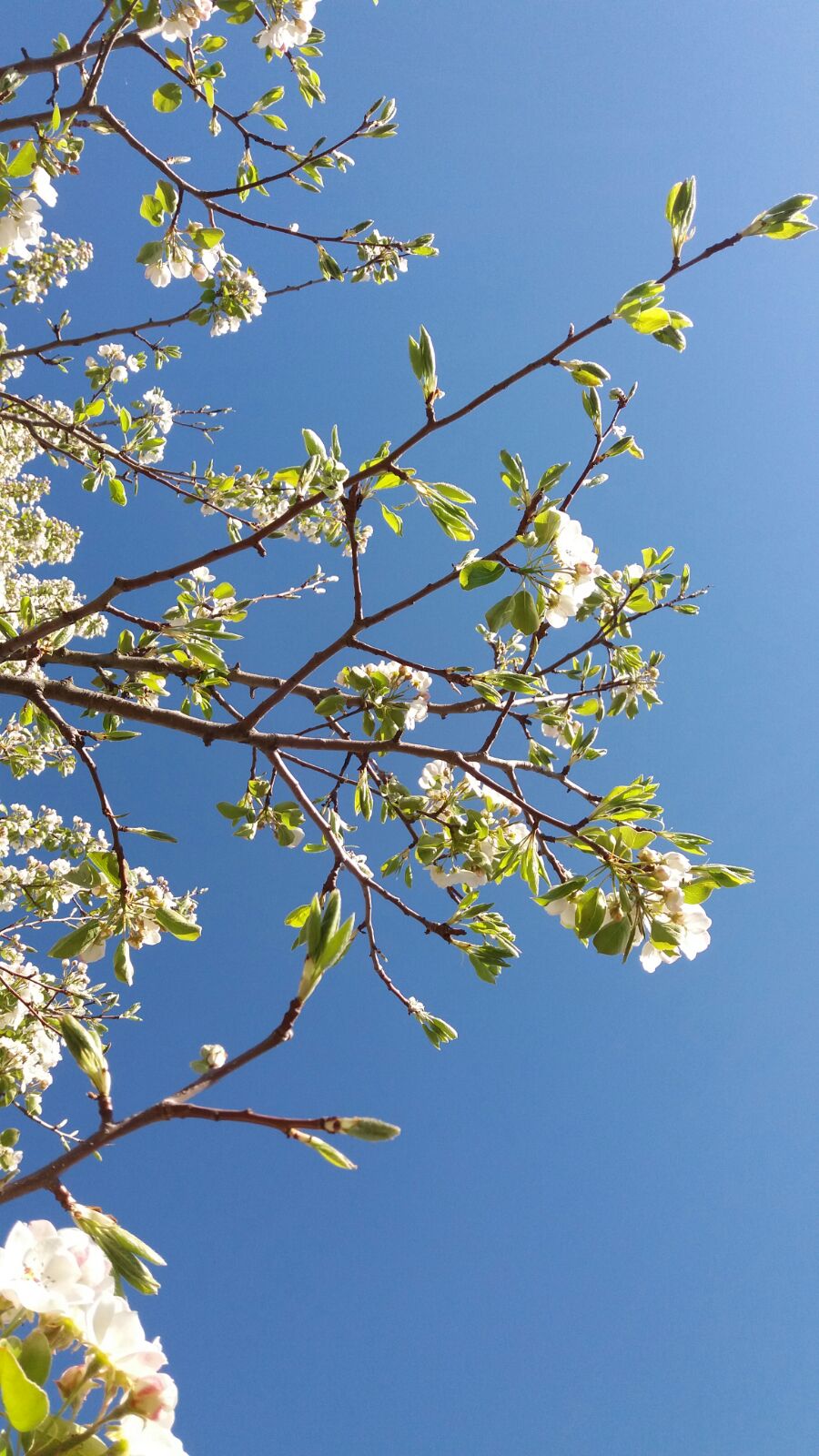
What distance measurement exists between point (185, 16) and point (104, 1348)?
411cm

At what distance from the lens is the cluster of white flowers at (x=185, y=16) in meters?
3.08

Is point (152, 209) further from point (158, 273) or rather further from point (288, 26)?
point (288, 26)

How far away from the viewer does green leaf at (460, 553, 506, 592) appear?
6.49 ft

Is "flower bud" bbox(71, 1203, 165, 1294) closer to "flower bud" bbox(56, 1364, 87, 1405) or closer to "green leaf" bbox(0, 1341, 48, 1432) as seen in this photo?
"flower bud" bbox(56, 1364, 87, 1405)

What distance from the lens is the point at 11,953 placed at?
4.65m

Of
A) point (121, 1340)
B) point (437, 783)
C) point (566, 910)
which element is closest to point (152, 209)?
point (437, 783)

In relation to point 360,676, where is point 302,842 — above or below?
below

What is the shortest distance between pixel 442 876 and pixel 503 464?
1439mm

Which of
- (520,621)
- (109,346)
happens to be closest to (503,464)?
(520,621)

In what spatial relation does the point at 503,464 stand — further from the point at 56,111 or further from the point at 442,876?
the point at 56,111

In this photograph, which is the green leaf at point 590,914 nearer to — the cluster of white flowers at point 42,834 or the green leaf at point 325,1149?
the green leaf at point 325,1149

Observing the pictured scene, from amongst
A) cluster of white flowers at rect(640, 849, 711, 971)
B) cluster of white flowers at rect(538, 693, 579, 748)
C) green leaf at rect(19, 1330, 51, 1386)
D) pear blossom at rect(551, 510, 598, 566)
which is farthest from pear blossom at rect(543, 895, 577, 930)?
green leaf at rect(19, 1330, 51, 1386)

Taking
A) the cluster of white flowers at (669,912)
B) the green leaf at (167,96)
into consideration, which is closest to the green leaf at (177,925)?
the cluster of white flowers at (669,912)

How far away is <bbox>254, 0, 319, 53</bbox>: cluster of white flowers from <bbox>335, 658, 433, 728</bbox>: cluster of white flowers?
9.44 feet
